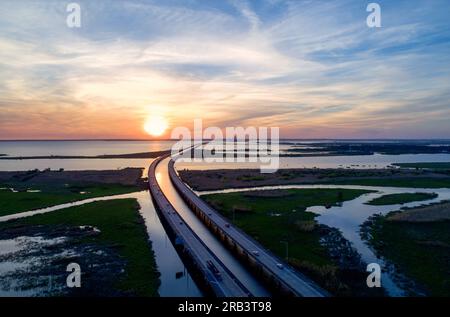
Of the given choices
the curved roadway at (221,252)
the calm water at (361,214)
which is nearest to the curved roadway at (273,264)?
the curved roadway at (221,252)

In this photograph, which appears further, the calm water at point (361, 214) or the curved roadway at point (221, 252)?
the calm water at point (361, 214)

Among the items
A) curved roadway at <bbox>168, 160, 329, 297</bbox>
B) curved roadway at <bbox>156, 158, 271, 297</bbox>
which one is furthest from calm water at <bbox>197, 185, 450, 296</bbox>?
curved roadway at <bbox>156, 158, 271, 297</bbox>

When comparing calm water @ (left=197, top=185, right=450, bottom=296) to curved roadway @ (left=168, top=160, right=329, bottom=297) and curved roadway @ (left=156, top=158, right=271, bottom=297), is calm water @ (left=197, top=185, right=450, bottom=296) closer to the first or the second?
curved roadway @ (left=168, top=160, right=329, bottom=297)

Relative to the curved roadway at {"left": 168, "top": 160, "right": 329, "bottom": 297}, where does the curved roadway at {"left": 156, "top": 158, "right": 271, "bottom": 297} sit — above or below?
below

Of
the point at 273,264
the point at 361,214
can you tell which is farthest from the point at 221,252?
the point at 361,214

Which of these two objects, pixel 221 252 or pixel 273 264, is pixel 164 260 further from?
pixel 273 264

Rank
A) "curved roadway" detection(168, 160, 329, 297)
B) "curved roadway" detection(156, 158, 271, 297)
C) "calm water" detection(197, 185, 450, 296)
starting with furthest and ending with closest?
"calm water" detection(197, 185, 450, 296), "curved roadway" detection(156, 158, 271, 297), "curved roadway" detection(168, 160, 329, 297)

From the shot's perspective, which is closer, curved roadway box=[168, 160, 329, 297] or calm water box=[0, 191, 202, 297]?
curved roadway box=[168, 160, 329, 297]

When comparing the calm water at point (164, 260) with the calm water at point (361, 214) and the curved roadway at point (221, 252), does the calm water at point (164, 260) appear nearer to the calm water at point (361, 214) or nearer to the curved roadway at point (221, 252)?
the curved roadway at point (221, 252)

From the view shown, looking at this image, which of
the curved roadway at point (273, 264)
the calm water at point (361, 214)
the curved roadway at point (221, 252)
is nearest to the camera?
the curved roadway at point (273, 264)

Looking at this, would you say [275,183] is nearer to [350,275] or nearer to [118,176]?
[118,176]

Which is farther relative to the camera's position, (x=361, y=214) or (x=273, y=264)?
(x=361, y=214)
